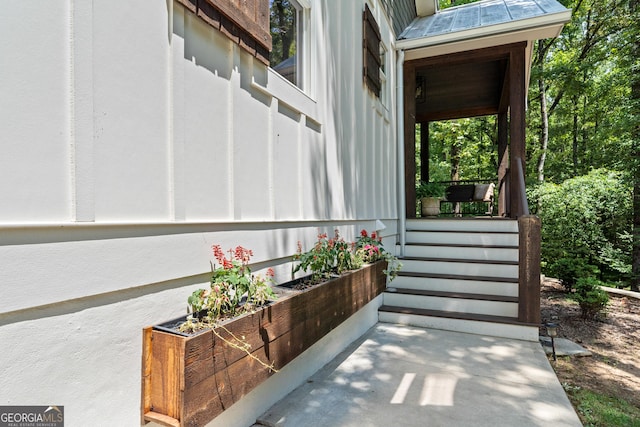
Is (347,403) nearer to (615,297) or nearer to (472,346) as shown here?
(472,346)

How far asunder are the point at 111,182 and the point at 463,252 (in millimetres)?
4510

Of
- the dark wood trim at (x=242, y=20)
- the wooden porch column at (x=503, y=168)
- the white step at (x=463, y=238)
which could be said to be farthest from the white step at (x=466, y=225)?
the dark wood trim at (x=242, y=20)

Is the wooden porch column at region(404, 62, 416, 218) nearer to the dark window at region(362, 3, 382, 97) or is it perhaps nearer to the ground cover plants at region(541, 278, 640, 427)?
the dark window at region(362, 3, 382, 97)

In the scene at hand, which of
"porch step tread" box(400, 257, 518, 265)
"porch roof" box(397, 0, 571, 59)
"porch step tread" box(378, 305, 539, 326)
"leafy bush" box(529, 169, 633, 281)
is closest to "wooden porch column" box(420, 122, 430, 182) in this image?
"leafy bush" box(529, 169, 633, 281)

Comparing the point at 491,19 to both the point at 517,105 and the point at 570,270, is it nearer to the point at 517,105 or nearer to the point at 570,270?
the point at 517,105

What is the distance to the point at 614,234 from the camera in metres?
7.09

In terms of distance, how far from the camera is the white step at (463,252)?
4.57m

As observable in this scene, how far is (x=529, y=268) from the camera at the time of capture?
138 inches

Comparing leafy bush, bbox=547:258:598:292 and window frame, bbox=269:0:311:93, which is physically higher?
window frame, bbox=269:0:311:93

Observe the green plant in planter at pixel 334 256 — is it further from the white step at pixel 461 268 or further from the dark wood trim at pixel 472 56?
the dark wood trim at pixel 472 56

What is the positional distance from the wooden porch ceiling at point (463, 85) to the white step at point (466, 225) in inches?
98.8

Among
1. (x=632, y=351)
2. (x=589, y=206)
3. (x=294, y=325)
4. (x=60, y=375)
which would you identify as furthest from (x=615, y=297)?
(x=60, y=375)

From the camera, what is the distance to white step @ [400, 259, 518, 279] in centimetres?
434

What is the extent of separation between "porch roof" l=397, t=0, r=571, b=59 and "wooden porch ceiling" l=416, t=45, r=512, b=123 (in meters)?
0.19
